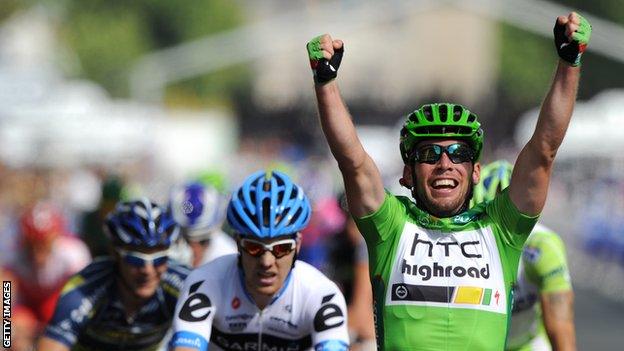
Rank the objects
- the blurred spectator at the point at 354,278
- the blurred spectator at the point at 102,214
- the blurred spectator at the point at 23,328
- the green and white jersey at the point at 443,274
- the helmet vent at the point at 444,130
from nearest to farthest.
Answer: the green and white jersey at the point at 443,274
the helmet vent at the point at 444,130
the blurred spectator at the point at 23,328
the blurred spectator at the point at 354,278
the blurred spectator at the point at 102,214

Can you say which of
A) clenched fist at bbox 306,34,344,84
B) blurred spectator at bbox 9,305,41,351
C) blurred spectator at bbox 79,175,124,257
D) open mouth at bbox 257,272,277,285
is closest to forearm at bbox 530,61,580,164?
clenched fist at bbox 306,34,344,84

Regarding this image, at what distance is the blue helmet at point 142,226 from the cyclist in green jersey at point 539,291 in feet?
5.69

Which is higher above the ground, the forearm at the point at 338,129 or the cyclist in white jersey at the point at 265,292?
the forearm at the point at 338,129

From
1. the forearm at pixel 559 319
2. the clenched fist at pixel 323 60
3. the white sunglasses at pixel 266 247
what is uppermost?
the clenched fist at pixel 323 60

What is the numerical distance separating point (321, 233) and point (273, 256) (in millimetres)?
6593

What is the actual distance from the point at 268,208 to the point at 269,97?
80.9m

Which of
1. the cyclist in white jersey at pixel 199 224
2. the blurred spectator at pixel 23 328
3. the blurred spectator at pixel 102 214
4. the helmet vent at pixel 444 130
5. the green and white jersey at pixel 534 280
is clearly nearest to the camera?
the helmet vent at pixel 444 130

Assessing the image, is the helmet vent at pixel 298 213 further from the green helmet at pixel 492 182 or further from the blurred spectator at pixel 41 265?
the blurred spectator at pixel 41 265

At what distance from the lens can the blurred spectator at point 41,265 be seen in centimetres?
1015

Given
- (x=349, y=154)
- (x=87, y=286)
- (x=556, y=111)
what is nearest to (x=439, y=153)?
(x=349, y=154)

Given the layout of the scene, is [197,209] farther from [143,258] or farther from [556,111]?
[556,111]

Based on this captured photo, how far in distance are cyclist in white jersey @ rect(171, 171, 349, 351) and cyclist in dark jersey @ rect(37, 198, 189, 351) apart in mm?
892

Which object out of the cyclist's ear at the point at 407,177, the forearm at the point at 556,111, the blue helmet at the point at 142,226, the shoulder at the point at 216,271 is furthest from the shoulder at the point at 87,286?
the forearm at the point at 556,111

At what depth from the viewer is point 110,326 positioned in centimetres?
764
